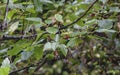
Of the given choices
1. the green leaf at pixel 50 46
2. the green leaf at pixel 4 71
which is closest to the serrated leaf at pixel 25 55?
the green leaf at pixel 50 46

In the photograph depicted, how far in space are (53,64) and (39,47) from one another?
7.95ft

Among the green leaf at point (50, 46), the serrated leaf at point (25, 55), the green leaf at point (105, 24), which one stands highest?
the green leaf at point (50, 46)

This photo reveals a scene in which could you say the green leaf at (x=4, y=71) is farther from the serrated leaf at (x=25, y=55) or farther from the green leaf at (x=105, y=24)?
the green leaf at (x=105, y=24)

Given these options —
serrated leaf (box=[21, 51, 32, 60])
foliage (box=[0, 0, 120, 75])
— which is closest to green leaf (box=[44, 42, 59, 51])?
Answer: foliage (box=[0, 0, 120, 75])

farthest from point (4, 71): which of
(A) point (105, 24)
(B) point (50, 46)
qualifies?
Answer: (A) point (105, 24)

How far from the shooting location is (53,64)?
11.7ft

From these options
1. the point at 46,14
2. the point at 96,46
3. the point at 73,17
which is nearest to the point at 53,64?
the point at 96,46

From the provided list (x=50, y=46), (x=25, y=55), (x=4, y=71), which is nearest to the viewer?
(x=4, y=71)

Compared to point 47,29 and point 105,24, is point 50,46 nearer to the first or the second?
point 47,29

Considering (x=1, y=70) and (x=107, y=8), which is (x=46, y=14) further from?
(x=1, y=70)

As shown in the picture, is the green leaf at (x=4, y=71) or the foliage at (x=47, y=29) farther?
the foliage at (x=47, y=29)

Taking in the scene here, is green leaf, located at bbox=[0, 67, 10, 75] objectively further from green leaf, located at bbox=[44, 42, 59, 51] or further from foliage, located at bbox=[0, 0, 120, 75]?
green leaf, located at bbox=[44, 42, 59, 51]

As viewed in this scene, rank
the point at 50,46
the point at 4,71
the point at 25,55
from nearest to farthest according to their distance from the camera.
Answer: the point at 4,71 < the point at 50,46 < the point at 25,55

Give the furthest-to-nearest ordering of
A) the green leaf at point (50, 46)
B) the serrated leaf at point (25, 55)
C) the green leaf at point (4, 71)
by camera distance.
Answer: the serrated leaf at point (25, 55)
the green leaf at point (50, 46)
the green leaf at point (4, 71)
